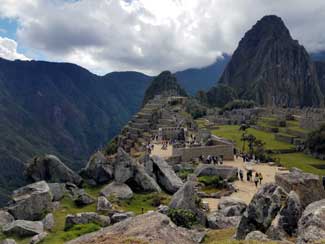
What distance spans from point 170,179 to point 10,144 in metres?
169

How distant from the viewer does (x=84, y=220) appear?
18609 millimetres

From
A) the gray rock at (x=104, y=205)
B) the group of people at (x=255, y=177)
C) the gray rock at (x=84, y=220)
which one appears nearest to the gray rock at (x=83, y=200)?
the gray rock at (x=104, y=205)

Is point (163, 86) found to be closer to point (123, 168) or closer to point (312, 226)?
point (123, 168)

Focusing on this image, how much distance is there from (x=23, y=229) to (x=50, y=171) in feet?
35.4

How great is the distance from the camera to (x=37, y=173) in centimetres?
2914

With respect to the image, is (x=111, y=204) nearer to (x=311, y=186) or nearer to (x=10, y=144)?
(x=311, y=186)

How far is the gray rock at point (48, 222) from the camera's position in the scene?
61.5 feet

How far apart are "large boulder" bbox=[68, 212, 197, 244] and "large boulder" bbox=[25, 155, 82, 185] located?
17.9 meters

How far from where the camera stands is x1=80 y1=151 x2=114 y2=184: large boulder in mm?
28281

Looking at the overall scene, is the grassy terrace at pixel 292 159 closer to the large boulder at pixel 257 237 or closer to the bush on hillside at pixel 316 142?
the bush on hillside at pixel 316 142

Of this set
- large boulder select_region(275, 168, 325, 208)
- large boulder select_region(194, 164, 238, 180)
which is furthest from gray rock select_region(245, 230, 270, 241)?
large boulder select_region(194, 164, 238, 180)

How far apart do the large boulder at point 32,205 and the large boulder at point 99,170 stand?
22.1 feet

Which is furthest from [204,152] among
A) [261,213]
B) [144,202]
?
[261,213]

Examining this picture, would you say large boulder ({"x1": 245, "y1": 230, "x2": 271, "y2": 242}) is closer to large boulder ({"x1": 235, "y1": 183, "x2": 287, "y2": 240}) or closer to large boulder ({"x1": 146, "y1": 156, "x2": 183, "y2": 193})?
large boulder ({"x1": 235, "y1": 183, "x2": 287, "y2": 240})
